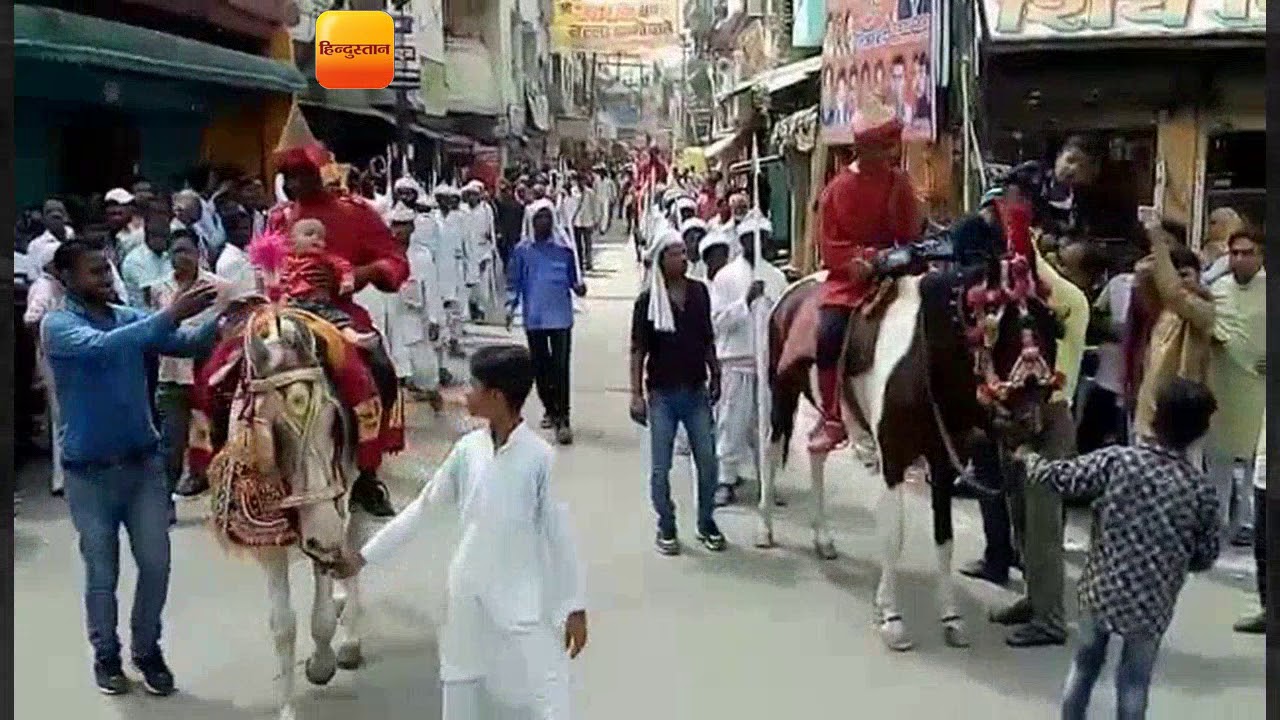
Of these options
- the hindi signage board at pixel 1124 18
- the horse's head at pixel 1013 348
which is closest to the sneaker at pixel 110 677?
the horse's head at pixel 1013 348

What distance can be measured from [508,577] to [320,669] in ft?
8.75

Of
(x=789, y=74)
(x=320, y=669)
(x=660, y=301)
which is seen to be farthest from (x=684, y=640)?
(x=789, y=74)

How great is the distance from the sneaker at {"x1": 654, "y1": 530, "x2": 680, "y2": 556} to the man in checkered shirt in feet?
14.0

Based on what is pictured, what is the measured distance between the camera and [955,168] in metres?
15.2

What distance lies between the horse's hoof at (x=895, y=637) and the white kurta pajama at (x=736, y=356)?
292 cm

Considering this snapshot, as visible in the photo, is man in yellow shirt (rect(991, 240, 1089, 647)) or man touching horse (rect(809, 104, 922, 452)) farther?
man touching horse (rect(809, 104, 922, 452))

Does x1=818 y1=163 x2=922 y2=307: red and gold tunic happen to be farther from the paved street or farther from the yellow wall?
the yellow wall

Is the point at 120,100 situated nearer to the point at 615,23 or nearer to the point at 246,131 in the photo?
the point at 246,131

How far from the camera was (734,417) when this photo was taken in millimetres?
11234

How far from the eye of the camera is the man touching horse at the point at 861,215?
8.88 m

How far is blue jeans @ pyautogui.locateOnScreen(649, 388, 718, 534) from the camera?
9.83m

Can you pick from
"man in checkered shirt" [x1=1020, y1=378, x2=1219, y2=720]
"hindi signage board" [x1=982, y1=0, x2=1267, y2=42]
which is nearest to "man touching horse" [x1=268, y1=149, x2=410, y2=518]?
"man in checkered shirt" [x1=1020, y1=378, x2=1219, y2=720]

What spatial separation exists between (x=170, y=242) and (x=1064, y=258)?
5.63 metres

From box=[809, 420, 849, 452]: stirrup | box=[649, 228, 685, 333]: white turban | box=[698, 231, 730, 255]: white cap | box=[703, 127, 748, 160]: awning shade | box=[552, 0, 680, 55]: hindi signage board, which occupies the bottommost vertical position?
box=[809, 420, 849, 452]: stirrup
